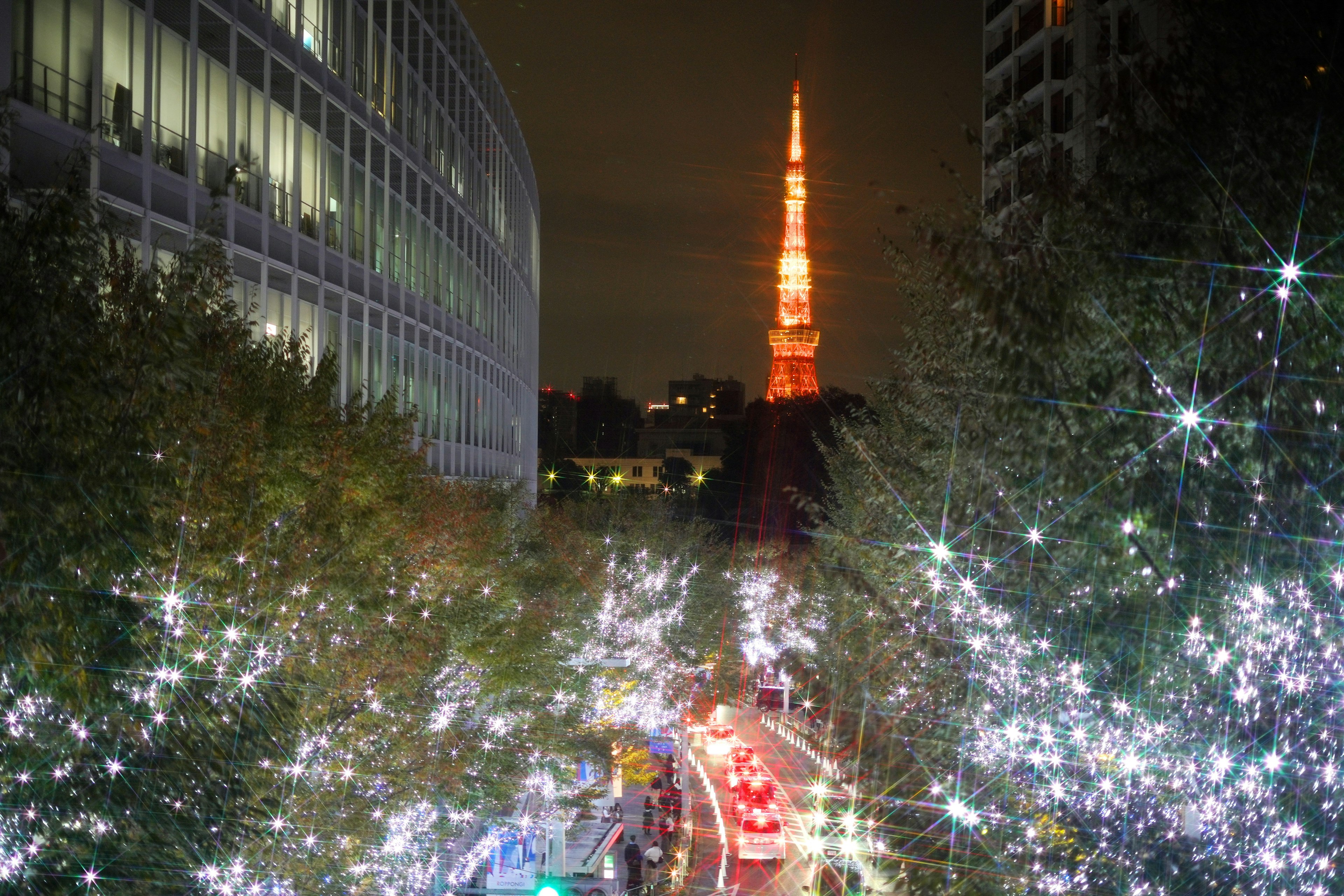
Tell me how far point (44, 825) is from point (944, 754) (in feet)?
17.2

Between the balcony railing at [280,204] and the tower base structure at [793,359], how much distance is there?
71.3 meters

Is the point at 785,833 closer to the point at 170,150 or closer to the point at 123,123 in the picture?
the point at 170,150

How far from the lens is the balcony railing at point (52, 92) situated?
12906 millimetres

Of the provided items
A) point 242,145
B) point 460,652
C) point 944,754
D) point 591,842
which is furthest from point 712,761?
point 944,754

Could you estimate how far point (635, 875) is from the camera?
21.4 m

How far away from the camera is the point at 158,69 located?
53.1ft

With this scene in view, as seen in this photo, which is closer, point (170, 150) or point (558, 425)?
point (170, 150)

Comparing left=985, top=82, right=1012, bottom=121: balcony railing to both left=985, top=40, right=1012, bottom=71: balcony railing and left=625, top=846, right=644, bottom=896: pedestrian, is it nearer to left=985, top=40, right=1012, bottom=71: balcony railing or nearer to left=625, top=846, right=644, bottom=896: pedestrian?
left=625, top=846, right=644, bottom=896: pedestrian

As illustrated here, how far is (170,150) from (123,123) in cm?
138

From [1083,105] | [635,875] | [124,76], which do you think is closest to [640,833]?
[635,875]

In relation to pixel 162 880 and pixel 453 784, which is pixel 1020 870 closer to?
pixel 162 880

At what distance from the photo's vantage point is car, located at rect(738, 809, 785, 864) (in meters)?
22.9

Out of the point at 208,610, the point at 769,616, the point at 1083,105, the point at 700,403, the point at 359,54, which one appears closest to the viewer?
the point at 1083,105

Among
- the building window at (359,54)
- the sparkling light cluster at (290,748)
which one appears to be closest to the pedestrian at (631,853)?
the sparkling light cluster at (290,748)
